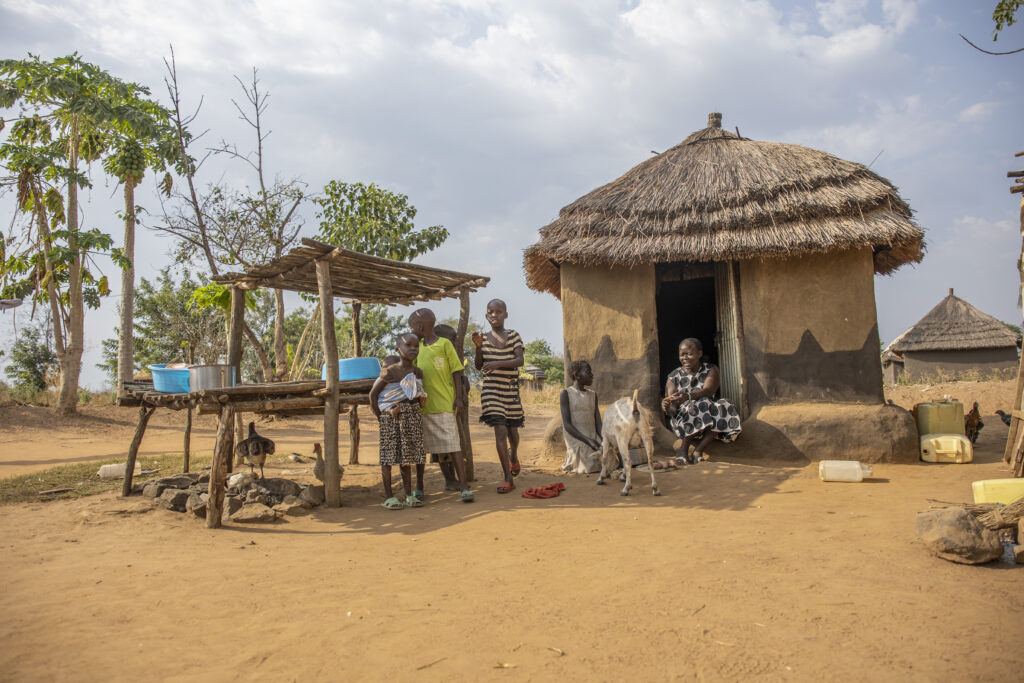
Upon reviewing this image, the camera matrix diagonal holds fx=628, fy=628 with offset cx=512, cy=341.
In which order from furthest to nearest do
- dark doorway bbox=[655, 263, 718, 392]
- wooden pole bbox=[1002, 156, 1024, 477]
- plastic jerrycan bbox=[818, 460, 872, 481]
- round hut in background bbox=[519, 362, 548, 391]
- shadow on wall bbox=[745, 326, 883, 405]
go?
round hut in background bbox=[519, 362, 548, 391] → dark doorway bbox=[655, 263, 718, 392] → shadow on wall bbox=[745, 326, 883, 405] → plastic jerrycan bbox=[818, 460, 872, 481] → wooden pole bbox=[1002, 156, 1024, 477]

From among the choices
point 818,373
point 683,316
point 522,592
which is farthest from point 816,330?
point 522,592

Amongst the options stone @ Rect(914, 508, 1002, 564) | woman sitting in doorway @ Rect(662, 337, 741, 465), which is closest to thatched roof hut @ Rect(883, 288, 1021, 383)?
woman sitting in doorway @ Rect(662, 337, 741, 465)

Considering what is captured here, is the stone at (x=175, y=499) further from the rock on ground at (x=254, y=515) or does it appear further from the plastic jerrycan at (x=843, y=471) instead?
the plastic jerrycan at (x=843, y=471)

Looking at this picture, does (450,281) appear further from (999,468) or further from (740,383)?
(999,468)

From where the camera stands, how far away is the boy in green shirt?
566 centimetres

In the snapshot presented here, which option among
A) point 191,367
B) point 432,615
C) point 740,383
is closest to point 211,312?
point 191,367

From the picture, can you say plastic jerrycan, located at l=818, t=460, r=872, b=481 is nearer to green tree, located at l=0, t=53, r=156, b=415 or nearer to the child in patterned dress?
the child in patterned dress

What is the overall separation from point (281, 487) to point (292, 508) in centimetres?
53

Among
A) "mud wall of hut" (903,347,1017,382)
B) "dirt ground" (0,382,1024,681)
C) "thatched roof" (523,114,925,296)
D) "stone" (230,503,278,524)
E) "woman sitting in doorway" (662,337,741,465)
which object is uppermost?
"thatched roof" (523,114,925,296)

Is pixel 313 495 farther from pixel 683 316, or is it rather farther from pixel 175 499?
pixel 683 316

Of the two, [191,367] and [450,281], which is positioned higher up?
[450,281]

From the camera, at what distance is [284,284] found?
6766 millimetres

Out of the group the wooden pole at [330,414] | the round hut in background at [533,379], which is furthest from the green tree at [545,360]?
the wooden pole at [330,414]

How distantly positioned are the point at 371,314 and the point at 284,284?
19.5m
